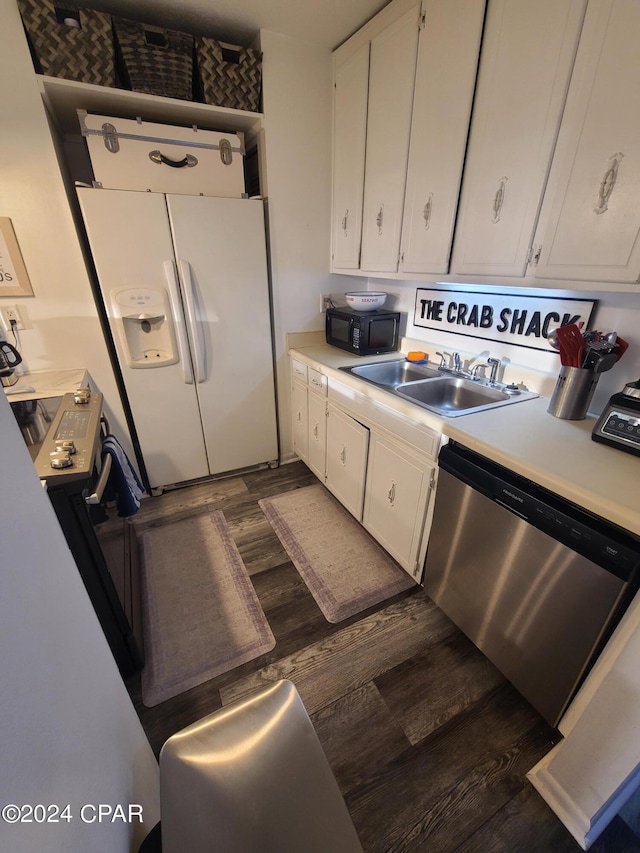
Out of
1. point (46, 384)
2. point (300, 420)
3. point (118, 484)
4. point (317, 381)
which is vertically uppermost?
point (46, 384)

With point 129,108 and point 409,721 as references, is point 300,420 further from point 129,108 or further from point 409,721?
point 129,108

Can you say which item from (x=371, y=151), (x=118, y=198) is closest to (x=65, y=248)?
(x=118, y=198)

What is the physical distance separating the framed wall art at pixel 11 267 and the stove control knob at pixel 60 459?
A: 1296mm

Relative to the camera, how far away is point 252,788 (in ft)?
2.28

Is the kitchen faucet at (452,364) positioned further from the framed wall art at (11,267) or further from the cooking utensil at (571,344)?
the framed wall art at (11,267)

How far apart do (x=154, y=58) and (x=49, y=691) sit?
8.48 ft

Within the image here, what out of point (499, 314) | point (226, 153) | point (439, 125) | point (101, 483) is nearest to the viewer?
point (101, 483)

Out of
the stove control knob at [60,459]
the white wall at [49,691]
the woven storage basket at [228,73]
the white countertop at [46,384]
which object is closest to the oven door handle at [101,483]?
the stove control knob at [60,459]

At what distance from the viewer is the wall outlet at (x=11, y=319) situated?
1901 mm

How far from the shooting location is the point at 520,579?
1231 millimetres

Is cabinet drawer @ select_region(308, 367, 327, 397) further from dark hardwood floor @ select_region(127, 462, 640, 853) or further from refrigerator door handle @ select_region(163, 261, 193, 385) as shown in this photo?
dark hardwood floor @ select_region(127, 462, 640, 853)

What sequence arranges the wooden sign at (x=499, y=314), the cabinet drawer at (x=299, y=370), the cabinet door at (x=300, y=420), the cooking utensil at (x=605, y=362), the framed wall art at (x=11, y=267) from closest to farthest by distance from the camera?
1. the cooking utensil at (x=605, y=362)
2. the wooden sign at (x=499, y=314)
3. the framed wall art at (x=11, y=267)
4. the cabinet drawer at (x=299, y=370)
5. the cabinet door at (x=300, y=420)

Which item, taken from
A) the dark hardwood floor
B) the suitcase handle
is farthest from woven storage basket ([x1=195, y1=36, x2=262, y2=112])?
the dark hardwood floor

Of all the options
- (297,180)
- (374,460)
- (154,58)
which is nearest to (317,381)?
(374,460)
